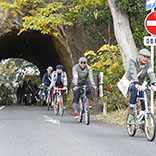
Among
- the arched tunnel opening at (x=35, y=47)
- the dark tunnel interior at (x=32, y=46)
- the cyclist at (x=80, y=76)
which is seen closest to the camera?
the cyclist at (x=80, y=76)

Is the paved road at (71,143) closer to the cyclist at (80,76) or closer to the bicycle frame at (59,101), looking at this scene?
the cyclist at (80,76)

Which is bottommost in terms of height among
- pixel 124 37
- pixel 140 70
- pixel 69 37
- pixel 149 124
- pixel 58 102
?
pixel 149 124

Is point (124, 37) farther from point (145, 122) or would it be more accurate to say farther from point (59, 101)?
point (145, 122)

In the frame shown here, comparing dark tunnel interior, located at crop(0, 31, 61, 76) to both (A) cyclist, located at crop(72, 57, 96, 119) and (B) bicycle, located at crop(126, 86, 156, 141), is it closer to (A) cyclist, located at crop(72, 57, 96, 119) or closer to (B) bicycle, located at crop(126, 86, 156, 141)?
(A) cyclist, located at crop(72, 57, 96, 119)

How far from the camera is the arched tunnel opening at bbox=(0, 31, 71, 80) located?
24641 millimetres

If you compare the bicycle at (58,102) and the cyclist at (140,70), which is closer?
the cyclist at (140,70)

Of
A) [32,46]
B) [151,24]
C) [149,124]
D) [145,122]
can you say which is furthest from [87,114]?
[32,46]

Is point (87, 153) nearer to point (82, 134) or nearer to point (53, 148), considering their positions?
point (53, 148)

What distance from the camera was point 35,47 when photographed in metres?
29.1

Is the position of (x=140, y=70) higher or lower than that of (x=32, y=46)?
lower

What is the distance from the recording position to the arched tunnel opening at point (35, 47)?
2464cm

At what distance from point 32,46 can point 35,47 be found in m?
0.24

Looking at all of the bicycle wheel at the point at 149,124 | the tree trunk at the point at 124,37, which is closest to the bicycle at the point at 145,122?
the bicycle wheel at the point at 149,124

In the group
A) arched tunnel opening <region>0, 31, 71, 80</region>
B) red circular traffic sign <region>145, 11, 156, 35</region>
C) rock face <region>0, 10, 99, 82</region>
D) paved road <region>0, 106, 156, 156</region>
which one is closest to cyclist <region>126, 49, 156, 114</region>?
paved road <region>0, 106, 156, 156</region>
